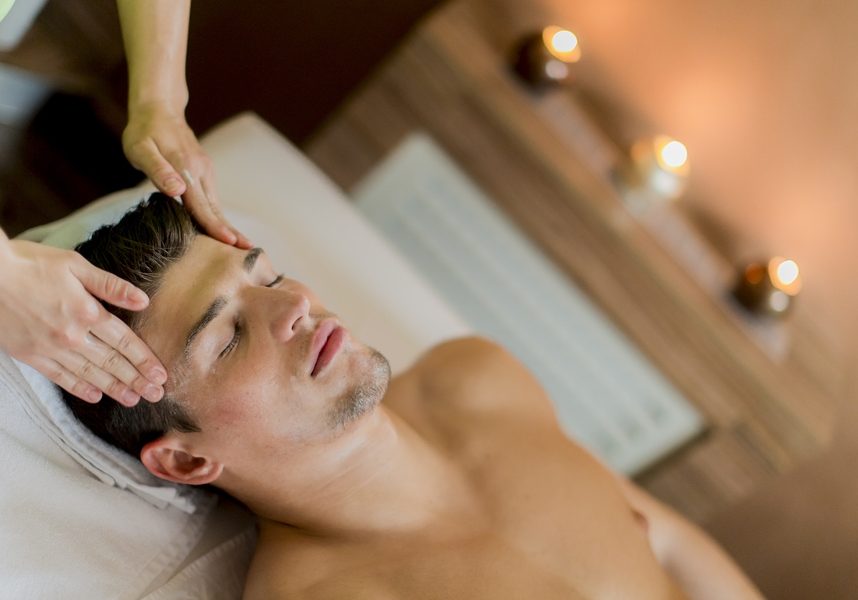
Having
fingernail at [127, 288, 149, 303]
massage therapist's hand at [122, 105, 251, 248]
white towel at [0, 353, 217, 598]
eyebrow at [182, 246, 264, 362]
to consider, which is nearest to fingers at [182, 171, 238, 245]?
massage therapist's hand at [122, 105, 251, 248]

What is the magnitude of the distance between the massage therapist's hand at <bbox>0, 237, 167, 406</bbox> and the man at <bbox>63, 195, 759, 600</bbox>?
84 millimetres

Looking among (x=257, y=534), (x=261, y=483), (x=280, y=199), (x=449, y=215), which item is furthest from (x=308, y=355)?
(x=449, y=215)

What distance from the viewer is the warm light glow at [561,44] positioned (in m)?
1.80

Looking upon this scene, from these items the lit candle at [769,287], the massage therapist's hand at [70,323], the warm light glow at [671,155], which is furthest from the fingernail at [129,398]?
the lit candle at [769,287]

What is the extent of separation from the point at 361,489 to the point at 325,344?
0.93ft

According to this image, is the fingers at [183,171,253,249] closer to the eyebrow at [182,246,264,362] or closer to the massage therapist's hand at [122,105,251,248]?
the massage therapist's hand at [122,105,251,248]

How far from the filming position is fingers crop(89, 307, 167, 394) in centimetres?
105

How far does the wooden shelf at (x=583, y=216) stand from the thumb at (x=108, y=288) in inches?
38.7

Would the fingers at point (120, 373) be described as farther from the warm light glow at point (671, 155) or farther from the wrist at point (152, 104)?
the warm light glow at point (671, 155)

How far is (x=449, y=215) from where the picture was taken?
198cm

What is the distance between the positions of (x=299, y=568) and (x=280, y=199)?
2.67ft

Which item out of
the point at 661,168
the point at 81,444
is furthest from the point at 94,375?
the point at 661,168

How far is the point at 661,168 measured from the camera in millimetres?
1845

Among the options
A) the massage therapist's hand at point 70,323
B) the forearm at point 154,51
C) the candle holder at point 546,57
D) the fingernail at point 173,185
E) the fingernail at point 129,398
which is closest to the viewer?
the massage therapist's hand at point 70,323
